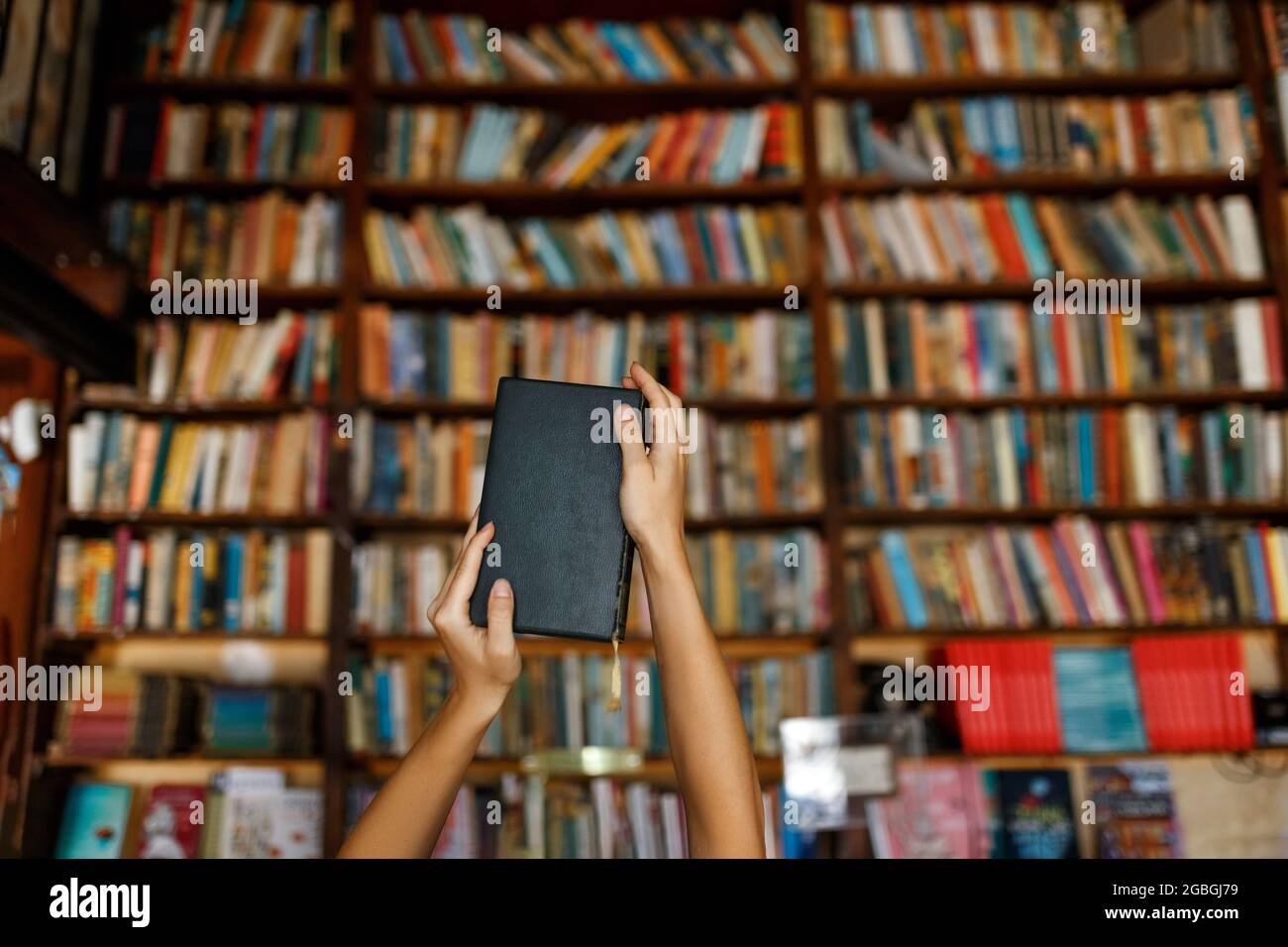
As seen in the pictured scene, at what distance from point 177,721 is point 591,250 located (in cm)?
153

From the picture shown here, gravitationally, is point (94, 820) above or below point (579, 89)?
below

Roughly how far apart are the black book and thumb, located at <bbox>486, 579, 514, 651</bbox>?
0.05 ft

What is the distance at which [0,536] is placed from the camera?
7.42 feet

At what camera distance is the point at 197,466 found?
8.13ft

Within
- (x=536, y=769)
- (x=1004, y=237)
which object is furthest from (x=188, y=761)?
(x=1004, y=237)

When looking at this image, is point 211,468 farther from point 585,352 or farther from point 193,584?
point 585,352

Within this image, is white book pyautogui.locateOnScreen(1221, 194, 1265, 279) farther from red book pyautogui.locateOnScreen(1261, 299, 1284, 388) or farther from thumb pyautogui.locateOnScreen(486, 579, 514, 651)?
thumb pyautogui.locateOnScreen(486, 579, 514, 651)

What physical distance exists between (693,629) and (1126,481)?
2146mm

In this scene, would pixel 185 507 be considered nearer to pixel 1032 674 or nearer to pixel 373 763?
pixel 373 763

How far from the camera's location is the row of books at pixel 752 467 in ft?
8.14

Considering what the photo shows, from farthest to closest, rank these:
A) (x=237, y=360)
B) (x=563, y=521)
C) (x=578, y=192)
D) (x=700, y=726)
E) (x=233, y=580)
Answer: (x=578, y=192)
(x=237, y=360)
(x=233, y=580)
(x=563, y=521)
(x=700, y=726)

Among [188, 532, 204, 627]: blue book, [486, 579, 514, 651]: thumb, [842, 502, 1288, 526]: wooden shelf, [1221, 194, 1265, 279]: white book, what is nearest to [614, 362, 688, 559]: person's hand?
[486, 579, 514, 651]: thumb

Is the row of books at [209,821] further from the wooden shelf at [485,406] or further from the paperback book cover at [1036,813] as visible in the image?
the paperback book cover at [1036,813]
